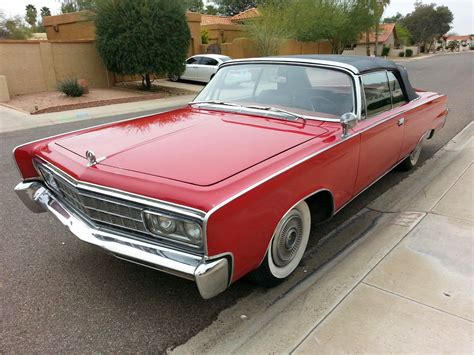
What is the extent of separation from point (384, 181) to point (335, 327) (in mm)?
3039

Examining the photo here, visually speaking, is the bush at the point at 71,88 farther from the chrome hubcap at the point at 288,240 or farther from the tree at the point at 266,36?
the chrome hubcap at the point at 288,240

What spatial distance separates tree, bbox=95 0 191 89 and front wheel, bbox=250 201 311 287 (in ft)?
43.6

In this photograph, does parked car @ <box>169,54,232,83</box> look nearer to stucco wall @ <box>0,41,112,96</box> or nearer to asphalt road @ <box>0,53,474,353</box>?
stucco wall @ <box>0,41,112,96</box>

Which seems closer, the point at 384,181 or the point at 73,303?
the point at 73,303

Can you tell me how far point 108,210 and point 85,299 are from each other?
81cm

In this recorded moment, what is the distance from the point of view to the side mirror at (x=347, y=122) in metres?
3.07

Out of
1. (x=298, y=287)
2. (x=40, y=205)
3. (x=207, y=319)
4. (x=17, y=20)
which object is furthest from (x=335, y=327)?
(x=17, y=20)

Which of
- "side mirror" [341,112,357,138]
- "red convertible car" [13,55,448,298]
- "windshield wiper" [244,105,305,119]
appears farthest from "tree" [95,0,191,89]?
"side mirror" [341,112,357,138]

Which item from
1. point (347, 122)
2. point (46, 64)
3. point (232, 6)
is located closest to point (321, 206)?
point (347, 122)

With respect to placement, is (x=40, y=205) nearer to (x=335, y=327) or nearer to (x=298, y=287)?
(x=298, y=287)

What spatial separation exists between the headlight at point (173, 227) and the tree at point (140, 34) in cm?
1362

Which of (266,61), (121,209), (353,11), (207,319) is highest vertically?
(353,11)

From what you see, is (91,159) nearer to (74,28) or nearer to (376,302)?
(376,302)

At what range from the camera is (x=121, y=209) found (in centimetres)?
233
